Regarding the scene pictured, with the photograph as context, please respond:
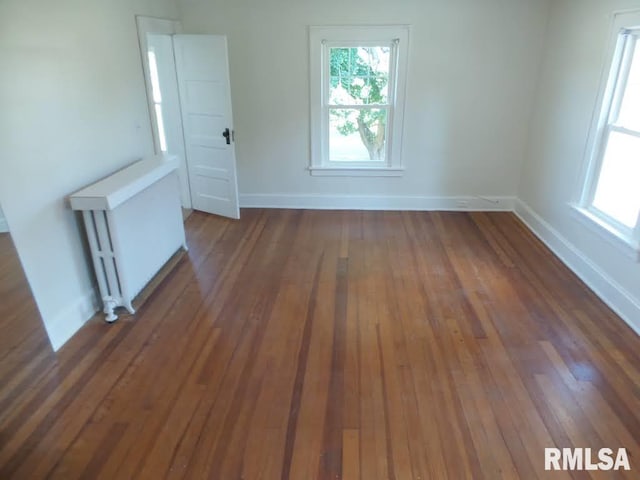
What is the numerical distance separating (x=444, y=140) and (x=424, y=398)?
3.31 metres

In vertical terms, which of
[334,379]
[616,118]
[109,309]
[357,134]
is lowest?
[334,379]

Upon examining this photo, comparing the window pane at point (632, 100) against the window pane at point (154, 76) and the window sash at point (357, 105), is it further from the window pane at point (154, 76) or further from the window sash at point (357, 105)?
the window pane at point (154, 76)

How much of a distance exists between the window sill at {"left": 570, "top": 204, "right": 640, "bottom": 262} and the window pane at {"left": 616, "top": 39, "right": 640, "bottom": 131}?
0.72 meters

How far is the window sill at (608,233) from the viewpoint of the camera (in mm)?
3003

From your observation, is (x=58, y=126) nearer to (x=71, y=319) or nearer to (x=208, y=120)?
(x=71, y=319)

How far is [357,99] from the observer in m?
4.86

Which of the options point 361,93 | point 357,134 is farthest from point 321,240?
point 361,93

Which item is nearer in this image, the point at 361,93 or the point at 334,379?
the point at 334,379

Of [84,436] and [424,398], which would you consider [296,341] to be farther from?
[84,436]

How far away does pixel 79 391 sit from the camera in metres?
2.44

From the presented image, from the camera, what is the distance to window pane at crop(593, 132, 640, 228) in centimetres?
315

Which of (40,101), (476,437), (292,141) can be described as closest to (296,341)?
(476,437)

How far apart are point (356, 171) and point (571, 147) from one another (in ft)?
7.10

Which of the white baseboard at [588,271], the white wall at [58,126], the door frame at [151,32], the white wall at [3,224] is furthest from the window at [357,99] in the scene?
the white wall at [3,224]
